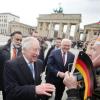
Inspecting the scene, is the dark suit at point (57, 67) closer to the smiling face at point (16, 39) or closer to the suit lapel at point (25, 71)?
the smiling face at point (16, 39)

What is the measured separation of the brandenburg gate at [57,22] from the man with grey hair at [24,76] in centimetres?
7636

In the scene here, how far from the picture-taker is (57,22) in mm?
87438

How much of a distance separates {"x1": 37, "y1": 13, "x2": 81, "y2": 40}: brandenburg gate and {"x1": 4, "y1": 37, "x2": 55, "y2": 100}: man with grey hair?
7636cm

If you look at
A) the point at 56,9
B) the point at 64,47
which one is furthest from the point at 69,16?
the point at 64,47

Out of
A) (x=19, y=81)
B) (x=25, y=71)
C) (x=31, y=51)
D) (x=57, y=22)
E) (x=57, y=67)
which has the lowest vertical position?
(x=57, y=67)

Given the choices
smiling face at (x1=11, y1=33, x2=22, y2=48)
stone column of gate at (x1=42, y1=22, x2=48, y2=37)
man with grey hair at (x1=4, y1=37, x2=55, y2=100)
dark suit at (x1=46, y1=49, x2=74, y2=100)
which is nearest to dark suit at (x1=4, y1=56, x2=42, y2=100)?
man with grey hair at (x1=4, y1=37, x2=55, y2=100)

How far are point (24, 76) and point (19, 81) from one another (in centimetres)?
Result: 8

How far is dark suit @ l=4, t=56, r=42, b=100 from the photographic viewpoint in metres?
3.09

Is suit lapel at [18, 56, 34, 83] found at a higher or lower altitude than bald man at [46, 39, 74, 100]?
higher

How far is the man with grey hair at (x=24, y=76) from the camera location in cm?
309

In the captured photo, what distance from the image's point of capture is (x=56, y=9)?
88.1 m

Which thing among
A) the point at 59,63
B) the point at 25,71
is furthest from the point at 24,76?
the point at 59,63

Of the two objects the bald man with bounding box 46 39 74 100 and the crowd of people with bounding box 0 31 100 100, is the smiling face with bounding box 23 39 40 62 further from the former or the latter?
the bald man with bounding box 46 39 74 100

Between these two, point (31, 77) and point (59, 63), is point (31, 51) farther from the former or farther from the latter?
point (59, 63)
